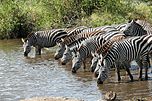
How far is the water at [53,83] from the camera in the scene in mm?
12867

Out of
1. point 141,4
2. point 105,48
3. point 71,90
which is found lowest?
point 71,90

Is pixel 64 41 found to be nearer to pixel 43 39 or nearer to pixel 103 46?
pixel 43 39

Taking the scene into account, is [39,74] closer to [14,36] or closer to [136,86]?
[136,86]

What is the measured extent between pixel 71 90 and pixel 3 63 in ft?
20.8

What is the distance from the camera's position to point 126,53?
1414 cm

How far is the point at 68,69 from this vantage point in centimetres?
1708

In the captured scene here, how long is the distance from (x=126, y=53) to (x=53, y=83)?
258 cm

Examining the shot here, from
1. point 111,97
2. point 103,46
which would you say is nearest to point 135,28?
point 103,46

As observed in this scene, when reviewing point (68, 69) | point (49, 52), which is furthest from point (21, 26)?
point (68, 69)

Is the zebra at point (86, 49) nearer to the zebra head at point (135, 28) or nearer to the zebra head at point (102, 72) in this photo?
the zebra head at point (135, 28)

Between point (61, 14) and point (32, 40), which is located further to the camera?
point (61, 14)

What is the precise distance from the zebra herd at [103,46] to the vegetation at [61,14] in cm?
662

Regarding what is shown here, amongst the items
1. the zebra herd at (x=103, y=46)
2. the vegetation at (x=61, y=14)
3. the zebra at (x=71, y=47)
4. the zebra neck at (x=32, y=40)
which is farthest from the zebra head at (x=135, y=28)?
the vegetation at (x=61, y=14)

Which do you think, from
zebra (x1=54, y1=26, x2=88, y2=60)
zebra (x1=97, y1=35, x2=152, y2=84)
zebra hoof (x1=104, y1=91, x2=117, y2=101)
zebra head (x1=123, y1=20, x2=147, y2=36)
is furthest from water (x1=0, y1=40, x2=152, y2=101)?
zebra head (x1=123, y1=20, x2=147, y2=36)
